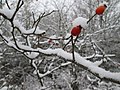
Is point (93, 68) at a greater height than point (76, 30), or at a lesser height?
lesser

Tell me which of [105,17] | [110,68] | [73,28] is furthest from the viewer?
[105,17]

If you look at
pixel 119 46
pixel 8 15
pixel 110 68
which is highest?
pixel 8 15

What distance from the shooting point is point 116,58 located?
12453 mm

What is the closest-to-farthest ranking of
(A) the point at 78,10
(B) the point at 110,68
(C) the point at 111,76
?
(C) the point at 111,76, (B) the point at 110,68, (A) the point at 78,10

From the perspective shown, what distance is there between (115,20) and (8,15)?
1187 cm

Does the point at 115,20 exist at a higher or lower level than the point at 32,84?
higher

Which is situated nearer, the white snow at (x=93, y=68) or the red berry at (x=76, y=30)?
the red berry at (x=76, y=30)

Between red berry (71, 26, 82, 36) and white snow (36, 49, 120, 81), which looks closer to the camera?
red berry (71, 26, 82, 36)

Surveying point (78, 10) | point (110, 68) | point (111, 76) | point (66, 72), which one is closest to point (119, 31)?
point (78, 10)

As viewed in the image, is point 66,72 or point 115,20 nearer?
point 66,72

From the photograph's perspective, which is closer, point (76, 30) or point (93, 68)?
point (76, 30)

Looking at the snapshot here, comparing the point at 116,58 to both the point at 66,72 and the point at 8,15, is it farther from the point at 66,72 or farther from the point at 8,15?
the point at 8,15

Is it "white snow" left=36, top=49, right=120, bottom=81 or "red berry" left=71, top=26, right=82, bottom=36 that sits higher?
"red berry" left=71, top=26, right=82, bottom=36

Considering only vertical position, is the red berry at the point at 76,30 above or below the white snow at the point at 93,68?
above
